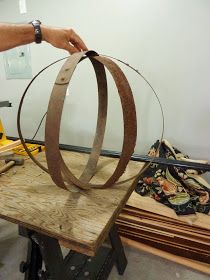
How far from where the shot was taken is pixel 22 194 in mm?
750

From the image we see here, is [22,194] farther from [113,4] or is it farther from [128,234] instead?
[113,4]

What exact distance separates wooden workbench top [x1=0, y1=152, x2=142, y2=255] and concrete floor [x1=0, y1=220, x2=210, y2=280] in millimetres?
657

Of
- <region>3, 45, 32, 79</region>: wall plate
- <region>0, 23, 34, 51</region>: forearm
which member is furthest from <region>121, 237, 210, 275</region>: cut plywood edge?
<region>3, 45, 32, 79</region>: wall plate

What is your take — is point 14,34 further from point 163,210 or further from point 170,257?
point 170,257

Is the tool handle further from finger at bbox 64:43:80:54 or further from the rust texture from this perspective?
finger at bbox 64:43:80:54

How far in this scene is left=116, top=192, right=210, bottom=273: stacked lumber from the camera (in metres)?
1.15

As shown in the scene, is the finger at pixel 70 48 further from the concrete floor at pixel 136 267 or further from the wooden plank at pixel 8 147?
the concrete floor at pixel 136 267

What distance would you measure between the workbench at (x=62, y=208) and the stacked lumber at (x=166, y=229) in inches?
17.1

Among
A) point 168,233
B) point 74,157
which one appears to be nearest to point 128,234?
point 168,233

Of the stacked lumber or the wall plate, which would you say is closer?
the stacked lumber

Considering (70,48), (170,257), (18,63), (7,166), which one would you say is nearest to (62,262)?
(7,166)

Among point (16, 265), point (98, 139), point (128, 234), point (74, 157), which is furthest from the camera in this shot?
point (128, 234)

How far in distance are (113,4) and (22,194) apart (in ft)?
4.29

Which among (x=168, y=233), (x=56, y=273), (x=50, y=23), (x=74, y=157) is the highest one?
(x=50, y=23)
